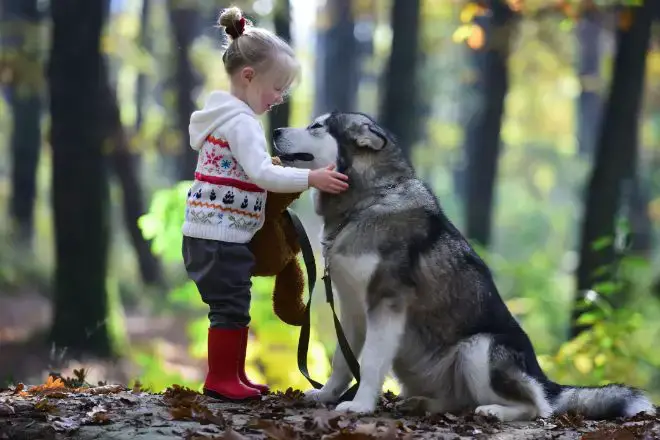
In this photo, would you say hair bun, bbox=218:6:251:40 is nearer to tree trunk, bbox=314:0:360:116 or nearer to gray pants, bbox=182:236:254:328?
gray pants, bbox=182:236:254:328

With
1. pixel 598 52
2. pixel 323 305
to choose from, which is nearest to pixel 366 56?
pixel 598 52

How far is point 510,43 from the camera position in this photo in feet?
38.4

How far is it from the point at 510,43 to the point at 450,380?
8748 mm

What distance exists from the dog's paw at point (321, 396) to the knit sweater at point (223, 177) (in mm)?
856

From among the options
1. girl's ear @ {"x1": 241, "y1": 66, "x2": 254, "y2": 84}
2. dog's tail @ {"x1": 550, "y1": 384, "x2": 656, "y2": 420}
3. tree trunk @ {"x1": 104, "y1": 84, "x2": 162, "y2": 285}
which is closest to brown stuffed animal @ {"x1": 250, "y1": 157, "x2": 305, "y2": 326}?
girl's ear @ {"x1": 241, "y1": 66, "x2": 254, "y2": 84}

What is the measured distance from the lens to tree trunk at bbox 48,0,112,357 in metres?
8.37

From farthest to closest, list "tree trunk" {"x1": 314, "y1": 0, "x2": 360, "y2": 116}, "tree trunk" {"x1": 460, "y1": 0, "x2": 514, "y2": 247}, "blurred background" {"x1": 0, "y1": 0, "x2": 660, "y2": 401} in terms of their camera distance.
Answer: "tree trunk" {"x1": 314, "y1": 0, "x2": 360, "y2": 116}
"tree trunk" {"x1": 460, "y1": 0, "x2": 514, "y2": 247}
"blurred background" {"x1": 0, "y1": 0, "x2": 660, "y2": 401}

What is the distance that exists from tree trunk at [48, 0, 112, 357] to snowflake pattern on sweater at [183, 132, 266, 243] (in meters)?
4.88

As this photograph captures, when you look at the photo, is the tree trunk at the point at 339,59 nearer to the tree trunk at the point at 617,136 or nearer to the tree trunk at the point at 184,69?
the tree trunk at the point at 184,69

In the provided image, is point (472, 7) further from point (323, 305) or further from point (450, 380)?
point (450, 380)

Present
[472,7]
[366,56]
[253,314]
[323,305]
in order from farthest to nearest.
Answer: [366,56] → [323,305] → [472,7] → [253,314]

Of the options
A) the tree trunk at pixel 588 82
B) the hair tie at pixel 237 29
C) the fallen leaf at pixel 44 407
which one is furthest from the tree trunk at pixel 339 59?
the fallen leaf at pixel 44 407

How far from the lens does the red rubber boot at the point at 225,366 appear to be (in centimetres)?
376

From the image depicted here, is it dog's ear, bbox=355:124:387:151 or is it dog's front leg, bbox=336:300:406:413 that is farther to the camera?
dog's ear, bbox=355:124:387:151
